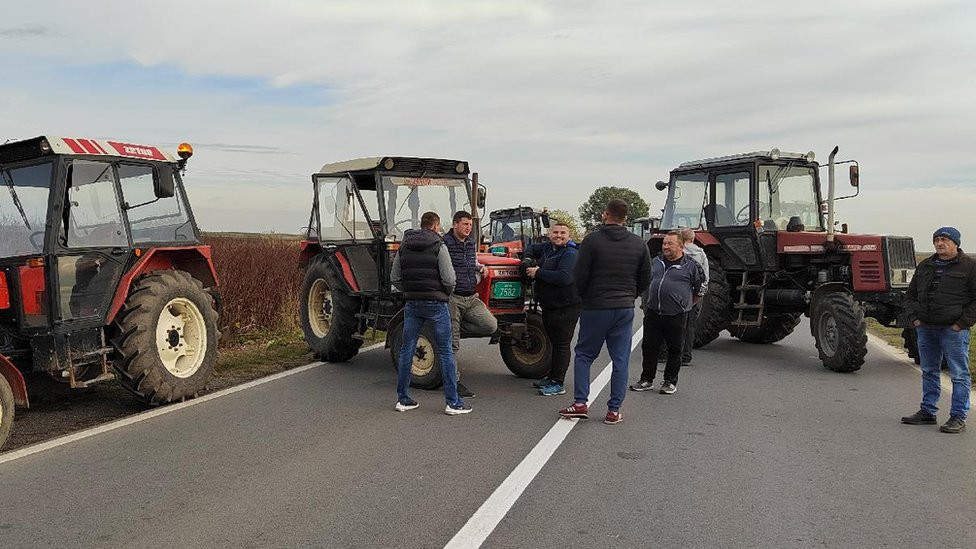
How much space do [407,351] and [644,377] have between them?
2792 mm

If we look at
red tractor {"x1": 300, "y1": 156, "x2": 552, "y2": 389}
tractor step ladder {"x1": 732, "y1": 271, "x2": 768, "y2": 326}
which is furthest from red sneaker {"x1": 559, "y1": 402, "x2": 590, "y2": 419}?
tractor step ladder {"x1": 732, "y1": 271, "x2": 768, "y2": 326}

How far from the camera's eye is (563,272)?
830cm

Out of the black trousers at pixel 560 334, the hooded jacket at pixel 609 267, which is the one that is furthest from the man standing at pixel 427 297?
the black trousers at pixel 560 334

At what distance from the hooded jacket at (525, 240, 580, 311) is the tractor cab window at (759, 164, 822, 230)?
4694mm

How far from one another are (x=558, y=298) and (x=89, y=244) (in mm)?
4431

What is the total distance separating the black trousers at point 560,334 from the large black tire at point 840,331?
369cm

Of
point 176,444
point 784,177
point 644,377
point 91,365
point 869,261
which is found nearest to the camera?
point 176,444

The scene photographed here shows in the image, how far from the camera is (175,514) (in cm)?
476

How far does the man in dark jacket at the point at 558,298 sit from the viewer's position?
834 centimetres

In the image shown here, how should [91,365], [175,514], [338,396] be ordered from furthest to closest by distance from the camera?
[338,396] < [91,365] < [175,514]

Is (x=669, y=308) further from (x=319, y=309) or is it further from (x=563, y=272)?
(x=319, y=309)

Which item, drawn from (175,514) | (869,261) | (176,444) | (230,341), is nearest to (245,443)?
(176,444)

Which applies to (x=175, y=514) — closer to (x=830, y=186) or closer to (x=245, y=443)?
(x=245, y=443)

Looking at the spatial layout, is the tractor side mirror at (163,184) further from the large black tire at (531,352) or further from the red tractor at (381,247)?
the large black tire at (531,352)
